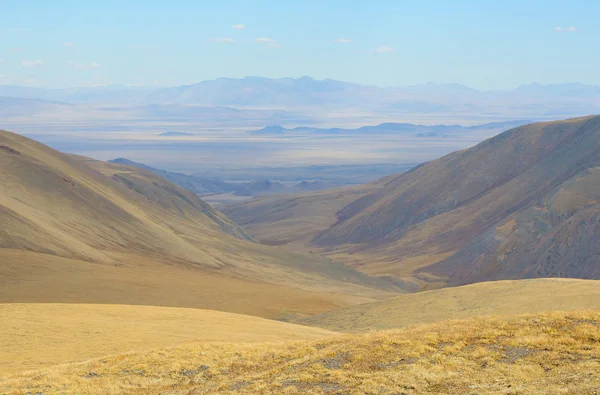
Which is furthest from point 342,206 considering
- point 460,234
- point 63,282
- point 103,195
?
point 63,282

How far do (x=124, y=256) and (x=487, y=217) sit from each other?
172ft

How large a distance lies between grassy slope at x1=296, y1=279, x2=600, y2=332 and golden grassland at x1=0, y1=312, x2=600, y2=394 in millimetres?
10627

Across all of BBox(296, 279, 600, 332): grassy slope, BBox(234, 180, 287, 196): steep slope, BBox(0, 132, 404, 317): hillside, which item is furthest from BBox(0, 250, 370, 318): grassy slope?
BBox(234, 180, 287, 196): steep slope

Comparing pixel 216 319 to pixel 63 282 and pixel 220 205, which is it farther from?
pixel 220 205

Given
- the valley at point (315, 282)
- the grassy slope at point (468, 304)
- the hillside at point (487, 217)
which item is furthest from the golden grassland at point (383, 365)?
the hillside at point (487, 217)

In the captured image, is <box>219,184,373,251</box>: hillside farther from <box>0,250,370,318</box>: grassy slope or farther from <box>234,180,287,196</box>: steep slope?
<box>0,250,370,318</box>: grassy slope

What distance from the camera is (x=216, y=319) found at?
26.8 metres

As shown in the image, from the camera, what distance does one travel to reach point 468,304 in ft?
101

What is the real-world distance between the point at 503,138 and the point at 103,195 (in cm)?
7150

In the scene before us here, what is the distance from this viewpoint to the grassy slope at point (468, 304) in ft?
89.0

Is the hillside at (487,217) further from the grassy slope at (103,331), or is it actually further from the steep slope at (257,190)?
the steep slope at (257,190)

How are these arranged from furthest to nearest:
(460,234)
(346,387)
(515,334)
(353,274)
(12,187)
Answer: (460,234)
(353,274)
(12,187)
(515,334)
(346,387)

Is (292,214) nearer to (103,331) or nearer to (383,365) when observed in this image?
(103,331)

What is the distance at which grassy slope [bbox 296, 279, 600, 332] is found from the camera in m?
27.1
